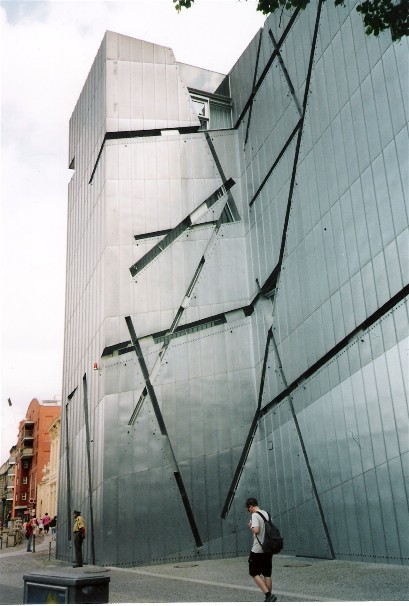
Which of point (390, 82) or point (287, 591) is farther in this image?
point (390, 82)

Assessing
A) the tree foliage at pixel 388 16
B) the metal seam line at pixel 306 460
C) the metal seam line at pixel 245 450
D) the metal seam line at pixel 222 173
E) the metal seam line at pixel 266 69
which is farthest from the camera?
the metal seam line at pixel 222 173

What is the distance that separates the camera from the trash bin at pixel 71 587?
516 centimetres

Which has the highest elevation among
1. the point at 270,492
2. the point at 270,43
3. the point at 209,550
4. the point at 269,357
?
the point at 270,43

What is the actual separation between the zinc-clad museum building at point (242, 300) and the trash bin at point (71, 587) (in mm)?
6513

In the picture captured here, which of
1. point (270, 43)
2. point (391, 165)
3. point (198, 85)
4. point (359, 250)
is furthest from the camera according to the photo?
point (198, 85)

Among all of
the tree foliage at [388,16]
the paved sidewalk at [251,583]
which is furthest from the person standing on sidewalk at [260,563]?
the tree foliage at [388,16]

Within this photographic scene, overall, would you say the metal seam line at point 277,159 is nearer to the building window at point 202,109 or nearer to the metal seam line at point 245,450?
the building window at point 202,109

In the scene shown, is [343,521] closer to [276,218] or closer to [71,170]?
[276,218]

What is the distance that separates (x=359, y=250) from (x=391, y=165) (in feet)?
5.69

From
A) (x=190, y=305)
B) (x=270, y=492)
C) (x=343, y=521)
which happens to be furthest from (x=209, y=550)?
(x=190, y=305)

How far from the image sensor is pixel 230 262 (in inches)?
712

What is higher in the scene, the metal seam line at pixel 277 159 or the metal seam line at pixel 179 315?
the metal seam line at pixel 277 159

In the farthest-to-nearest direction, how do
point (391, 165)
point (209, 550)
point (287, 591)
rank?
point (209, 550)
point (391, 165)
point (287, 591)

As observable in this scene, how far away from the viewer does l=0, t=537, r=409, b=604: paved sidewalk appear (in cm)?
853
